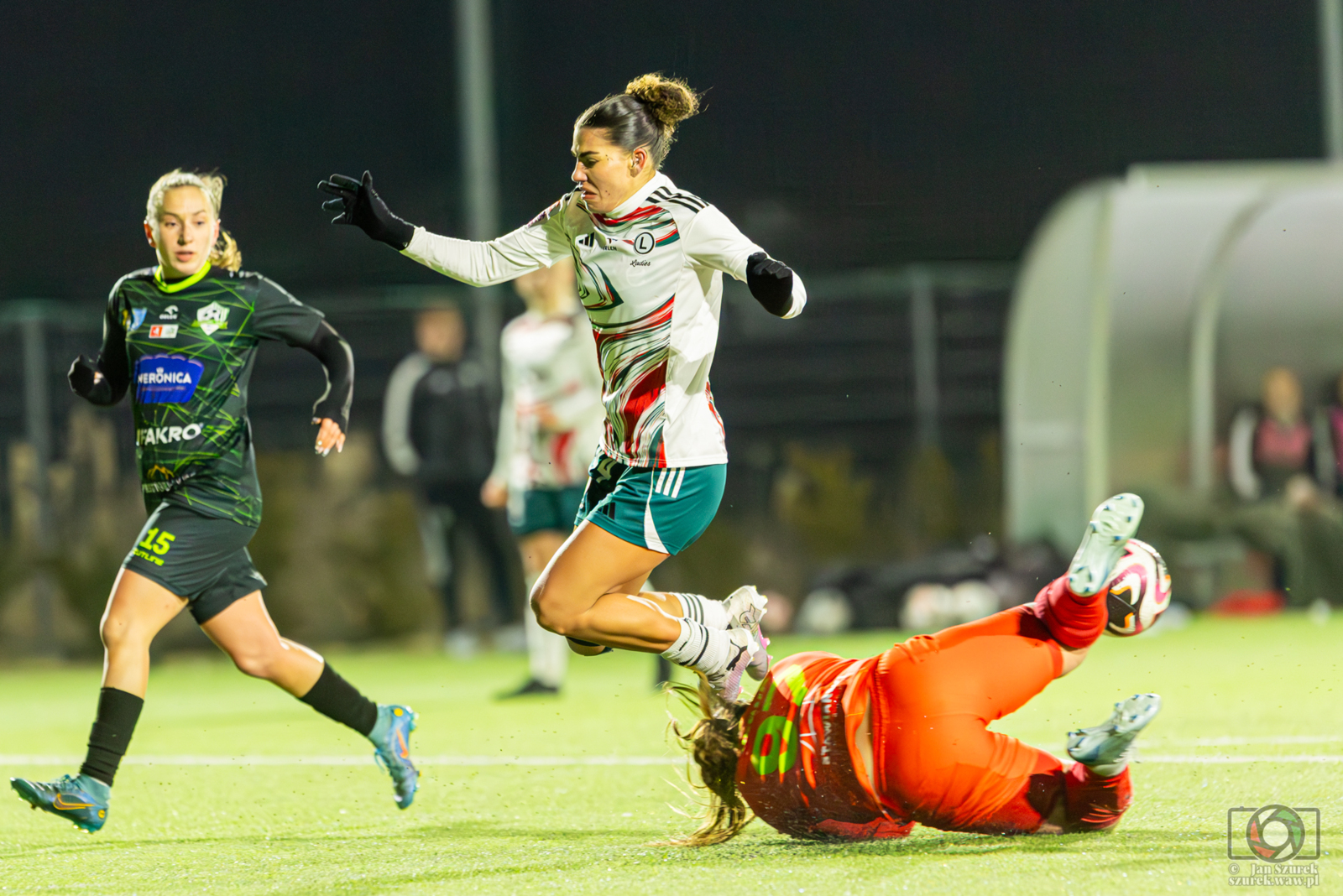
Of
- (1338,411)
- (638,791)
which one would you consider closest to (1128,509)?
(638,791)

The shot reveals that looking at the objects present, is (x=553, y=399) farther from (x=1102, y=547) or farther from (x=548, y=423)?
(x=1102, y=547)

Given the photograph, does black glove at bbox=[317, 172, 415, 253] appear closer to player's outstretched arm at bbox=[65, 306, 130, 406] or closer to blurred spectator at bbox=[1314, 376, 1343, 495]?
player's outstretched arm at bbox=[65, 306, 130, 406]

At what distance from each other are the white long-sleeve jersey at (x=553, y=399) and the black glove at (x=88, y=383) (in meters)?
3.09

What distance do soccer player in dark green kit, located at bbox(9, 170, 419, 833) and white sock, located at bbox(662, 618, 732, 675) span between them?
110 centimetres

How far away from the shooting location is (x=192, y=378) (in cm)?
476

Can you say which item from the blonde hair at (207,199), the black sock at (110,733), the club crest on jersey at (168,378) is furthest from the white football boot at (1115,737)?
the blonde hair at (207,199)

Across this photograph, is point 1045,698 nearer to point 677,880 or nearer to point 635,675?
point 635,675

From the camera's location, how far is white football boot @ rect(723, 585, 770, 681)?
4.30 meters

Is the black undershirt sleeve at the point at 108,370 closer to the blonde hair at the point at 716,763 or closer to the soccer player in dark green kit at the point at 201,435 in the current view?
the soccer player in dark green kit at the point at 201,435

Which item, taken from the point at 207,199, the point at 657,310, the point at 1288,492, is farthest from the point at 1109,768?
the point at 1288,492

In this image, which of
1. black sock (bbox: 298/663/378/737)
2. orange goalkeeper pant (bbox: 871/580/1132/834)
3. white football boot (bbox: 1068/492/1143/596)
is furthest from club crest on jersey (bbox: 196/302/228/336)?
white football boot (bbox: 1068/492/1143/596)

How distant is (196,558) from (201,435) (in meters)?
0.36

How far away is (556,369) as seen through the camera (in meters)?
7.95

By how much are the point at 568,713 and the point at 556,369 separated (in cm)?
172
